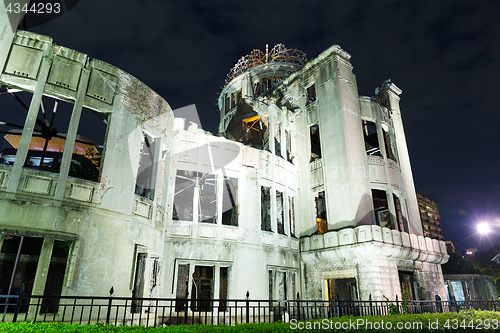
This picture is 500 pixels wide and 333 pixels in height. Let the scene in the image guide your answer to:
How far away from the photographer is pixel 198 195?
1628cm

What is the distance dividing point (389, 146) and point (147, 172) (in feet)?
49.9

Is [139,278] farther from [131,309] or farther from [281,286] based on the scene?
[281,286]

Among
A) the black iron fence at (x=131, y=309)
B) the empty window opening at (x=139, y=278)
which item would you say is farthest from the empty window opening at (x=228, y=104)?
the empty window opening at (x=139, y=278)

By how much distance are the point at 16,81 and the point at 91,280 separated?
701 cm

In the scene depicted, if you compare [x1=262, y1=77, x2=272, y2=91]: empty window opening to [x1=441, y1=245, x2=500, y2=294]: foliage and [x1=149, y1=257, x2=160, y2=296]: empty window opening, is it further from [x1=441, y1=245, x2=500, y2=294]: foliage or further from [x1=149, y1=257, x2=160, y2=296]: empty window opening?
[x1=441, y1=245, x2=500, y2=294]: foliage

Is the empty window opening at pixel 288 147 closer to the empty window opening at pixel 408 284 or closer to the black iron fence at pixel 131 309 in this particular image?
the empty window opening at pixel 408 284

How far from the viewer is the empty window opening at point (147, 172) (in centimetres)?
1268

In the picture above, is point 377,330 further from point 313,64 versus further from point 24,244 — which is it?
point 313,64

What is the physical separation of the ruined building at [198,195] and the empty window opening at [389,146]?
0.08 metres

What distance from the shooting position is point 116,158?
1088 centimetres

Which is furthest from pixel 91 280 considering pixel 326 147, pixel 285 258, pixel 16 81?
pixel 326 147

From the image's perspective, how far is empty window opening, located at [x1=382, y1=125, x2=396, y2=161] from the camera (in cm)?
1931

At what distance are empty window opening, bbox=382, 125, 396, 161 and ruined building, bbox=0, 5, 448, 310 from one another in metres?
0.08

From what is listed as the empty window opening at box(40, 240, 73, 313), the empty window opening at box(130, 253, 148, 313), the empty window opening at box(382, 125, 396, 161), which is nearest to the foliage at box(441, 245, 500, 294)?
the empty window opening at box(382, 125, 396, 161)
